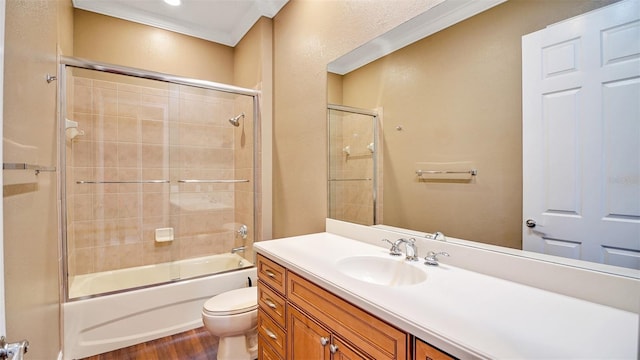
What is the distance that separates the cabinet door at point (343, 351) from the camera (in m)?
0.94

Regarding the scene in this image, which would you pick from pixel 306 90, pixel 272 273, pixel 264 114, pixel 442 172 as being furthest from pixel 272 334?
pixel 264 114

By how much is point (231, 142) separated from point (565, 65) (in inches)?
109

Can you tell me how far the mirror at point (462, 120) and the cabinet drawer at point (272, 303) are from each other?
0.70 m

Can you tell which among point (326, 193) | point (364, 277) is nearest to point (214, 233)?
point (326, 193)

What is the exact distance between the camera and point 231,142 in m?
3.06

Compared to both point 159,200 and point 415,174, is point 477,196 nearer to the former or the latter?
point 415,174

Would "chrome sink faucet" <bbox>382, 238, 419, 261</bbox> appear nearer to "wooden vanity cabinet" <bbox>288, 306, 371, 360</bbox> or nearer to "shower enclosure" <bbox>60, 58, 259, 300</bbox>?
"wooden vanity cabinet" <bbox>288, 306, 371, 360</bbox>

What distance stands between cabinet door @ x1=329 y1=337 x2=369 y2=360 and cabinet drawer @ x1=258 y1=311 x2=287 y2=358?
1.28 feet

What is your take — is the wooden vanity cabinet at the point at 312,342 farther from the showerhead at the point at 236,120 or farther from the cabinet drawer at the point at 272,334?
the showerhead at the point at 236,120

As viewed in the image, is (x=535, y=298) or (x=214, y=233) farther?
(x=214, y=233)

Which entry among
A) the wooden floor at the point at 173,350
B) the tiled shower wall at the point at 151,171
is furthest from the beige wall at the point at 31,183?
the tiled shower wall at the point at 151,171

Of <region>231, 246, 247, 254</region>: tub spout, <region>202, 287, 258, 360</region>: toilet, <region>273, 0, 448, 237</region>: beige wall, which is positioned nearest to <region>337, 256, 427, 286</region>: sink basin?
<region>273, 0, 448, 237</region>: beige wall

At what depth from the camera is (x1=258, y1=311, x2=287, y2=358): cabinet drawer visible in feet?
4.47

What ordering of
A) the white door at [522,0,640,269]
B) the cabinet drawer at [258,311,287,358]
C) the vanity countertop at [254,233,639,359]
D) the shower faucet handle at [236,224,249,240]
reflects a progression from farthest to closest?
the shower faucet handle at [236,224,249,240] → the cabinet drawer at [258,311,287,358] → the white door at [522,0,640,269] → the vanity countertop at [254,233,639,359]
